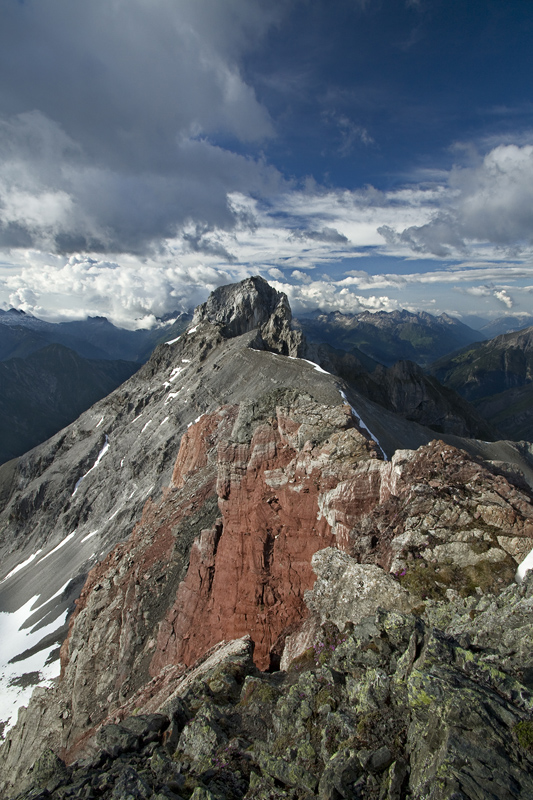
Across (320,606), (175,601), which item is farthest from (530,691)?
(175,601)

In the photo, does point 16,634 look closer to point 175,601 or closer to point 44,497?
point 44,497

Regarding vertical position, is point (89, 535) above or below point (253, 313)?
below

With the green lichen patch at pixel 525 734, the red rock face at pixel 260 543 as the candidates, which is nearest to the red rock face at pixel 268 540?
the red rock face at pixel 260 543

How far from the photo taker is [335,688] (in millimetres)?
11266

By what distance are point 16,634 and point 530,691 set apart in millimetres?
85354

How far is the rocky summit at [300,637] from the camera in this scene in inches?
350

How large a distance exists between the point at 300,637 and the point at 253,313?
→ 118m

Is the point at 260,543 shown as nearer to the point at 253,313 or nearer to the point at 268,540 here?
the point at 268,540

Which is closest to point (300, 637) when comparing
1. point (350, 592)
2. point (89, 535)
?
point (350, 592)

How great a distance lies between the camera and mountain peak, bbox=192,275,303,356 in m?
110

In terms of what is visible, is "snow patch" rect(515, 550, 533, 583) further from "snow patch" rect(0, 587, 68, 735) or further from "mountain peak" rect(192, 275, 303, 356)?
"mountain peak" rect(192, 275, 303, 356)

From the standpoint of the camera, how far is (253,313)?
127375 millimetres

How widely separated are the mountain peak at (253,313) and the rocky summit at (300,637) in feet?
203

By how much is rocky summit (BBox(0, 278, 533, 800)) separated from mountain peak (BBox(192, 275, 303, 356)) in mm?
61746
